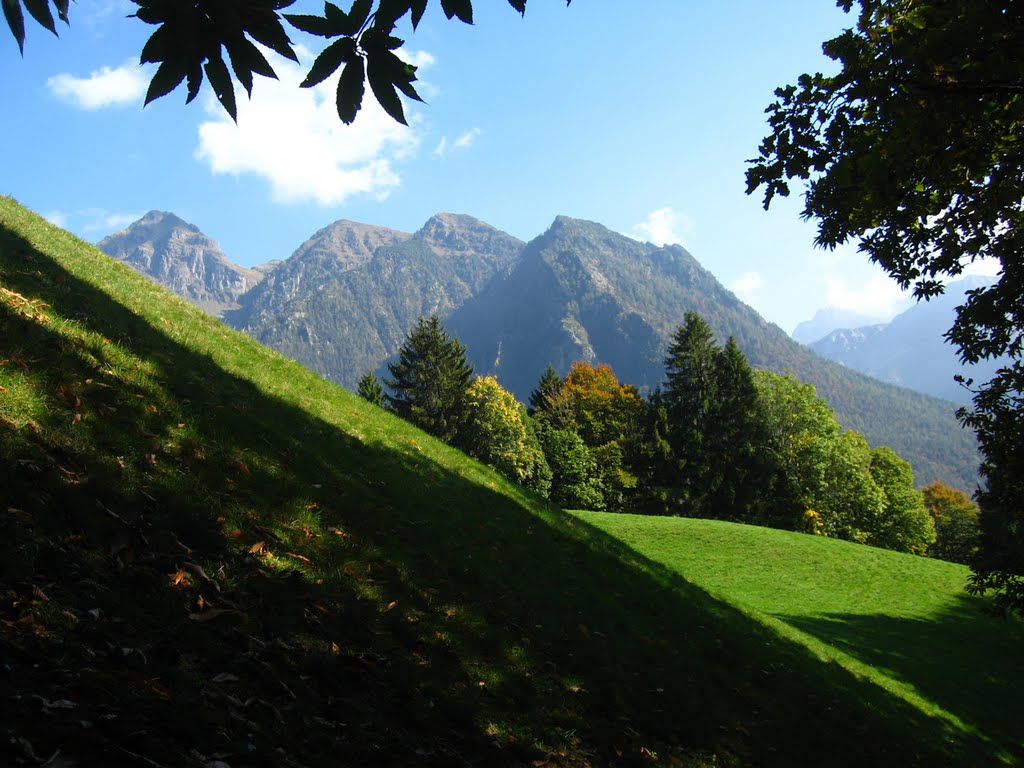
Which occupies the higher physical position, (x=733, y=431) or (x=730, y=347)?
(x=730, y=347)

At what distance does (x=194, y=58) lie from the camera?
251 cm

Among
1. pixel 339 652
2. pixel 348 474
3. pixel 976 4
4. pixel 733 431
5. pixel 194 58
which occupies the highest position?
pixel 733 431

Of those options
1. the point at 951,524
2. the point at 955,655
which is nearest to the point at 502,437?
the point at 955,655

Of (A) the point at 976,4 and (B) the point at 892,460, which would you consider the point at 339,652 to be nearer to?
(A) the point at 976,4

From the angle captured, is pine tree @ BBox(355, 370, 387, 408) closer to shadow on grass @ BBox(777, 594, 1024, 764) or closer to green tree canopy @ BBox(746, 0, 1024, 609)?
shadow on grass @ BBox(777, 594, 1024, 764)

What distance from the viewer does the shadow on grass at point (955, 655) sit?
1376cm

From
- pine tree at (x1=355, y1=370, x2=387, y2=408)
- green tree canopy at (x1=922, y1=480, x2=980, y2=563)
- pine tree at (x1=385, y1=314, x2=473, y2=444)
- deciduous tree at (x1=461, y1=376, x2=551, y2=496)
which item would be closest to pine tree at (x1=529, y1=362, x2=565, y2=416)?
deciduous tree at (x1=461, y1=376, x2=551, y2=496)

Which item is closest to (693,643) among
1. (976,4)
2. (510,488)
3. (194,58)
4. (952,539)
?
(510,488)

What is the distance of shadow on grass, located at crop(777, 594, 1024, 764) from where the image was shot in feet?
45.1

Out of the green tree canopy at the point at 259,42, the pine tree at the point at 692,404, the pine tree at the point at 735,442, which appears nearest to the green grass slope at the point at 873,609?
the green tree canopy at the point at 259,42

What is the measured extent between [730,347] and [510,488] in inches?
2275

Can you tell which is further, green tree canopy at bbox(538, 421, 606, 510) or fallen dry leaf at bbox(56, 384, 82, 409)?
green tree canopy at bbox(538, 421, 606, 510)

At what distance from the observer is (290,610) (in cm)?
509

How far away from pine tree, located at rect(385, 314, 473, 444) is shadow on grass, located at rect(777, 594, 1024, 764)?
51.0 m
